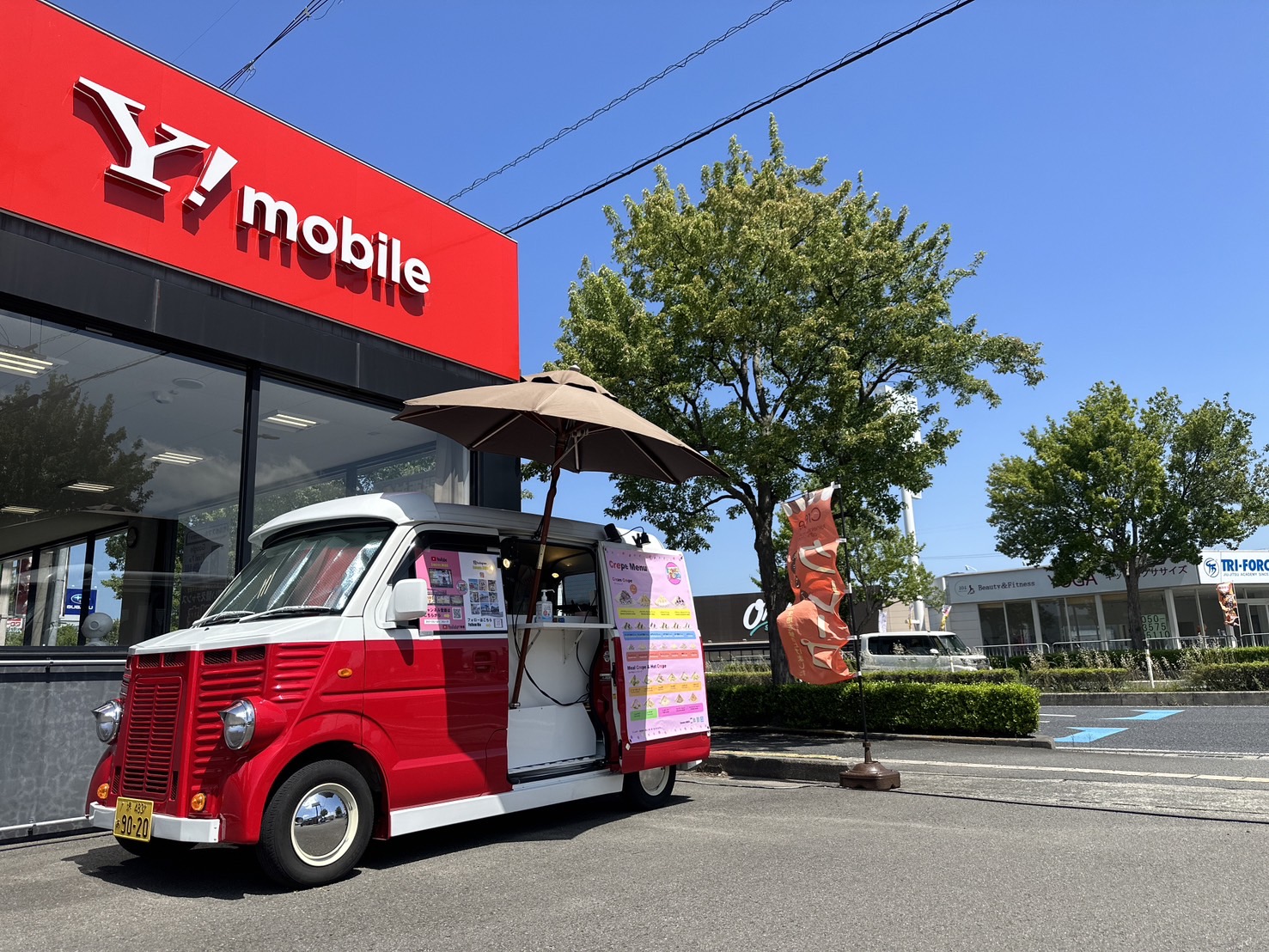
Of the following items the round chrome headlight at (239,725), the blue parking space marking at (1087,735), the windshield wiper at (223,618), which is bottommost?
the blue parking space marking at (1087,735)

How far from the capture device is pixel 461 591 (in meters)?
6.39

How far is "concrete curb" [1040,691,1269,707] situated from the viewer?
1839 centimetres

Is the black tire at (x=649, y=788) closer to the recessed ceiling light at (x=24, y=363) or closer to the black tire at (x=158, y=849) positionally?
the black tire at (x=158, y=849)

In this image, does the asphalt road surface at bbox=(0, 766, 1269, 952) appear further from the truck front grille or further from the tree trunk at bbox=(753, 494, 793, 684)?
the tree trunk at bbox=(753, 494, 793, 684)

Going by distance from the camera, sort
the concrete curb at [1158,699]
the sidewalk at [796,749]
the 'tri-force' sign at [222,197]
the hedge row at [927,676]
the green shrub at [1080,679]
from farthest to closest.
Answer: the green shrub at [1080,679] < the hedge row at [927,676] < the concrete curb at [1158,699] < the sidewalk at [796,749] < the 'tri-force' sign at [222,197]

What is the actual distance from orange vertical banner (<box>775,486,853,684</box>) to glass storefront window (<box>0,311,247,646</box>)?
6014 mm

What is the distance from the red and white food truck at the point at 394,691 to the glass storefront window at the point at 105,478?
2831mm

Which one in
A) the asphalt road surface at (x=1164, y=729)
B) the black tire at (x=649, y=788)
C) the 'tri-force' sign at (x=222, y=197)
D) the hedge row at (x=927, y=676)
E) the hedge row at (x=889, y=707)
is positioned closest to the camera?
the black tire at (x=649, y=788)

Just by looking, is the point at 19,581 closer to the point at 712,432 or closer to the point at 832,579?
the point at 832,579

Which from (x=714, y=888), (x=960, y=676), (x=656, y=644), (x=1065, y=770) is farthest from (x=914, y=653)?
(x=714, y=888)

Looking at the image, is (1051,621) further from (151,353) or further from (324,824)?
(324,824)

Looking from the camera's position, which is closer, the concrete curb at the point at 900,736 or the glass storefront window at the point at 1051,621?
the concrete curb at the point at 900,736

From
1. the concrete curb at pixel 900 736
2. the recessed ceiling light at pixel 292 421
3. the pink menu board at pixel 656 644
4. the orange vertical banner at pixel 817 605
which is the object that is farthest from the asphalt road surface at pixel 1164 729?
the recessed ceiling light at pixel 292 421

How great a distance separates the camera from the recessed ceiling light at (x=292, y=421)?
995 cm
